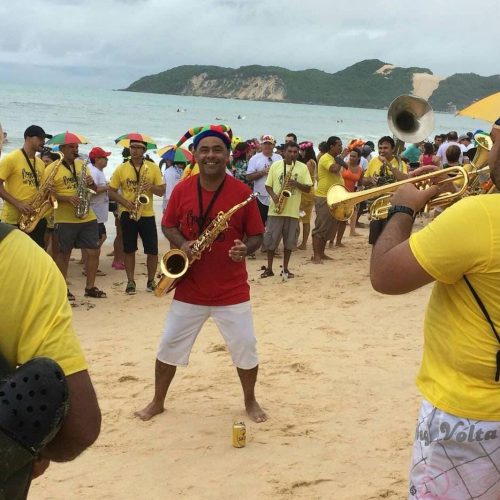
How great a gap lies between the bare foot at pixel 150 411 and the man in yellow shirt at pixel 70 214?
353cm

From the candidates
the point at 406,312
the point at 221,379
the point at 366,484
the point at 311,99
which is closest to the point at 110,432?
the point at 221,379

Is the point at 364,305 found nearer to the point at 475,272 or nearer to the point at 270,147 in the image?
the point at 270,147

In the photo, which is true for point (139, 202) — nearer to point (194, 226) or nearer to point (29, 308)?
point (194, 226)

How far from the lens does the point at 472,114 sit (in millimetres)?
3410

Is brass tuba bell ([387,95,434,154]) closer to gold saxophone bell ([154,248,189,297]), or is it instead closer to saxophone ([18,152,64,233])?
gold saxophone bell ([154,248,189,297])

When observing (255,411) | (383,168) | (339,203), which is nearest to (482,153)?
(339,203)

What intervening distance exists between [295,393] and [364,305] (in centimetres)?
287

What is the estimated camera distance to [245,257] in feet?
16.0

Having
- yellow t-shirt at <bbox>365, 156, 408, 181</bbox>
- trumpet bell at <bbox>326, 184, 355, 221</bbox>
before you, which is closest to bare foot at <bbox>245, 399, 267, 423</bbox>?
trumpet bell at <bbox>326, 184, 355, 221</bbox>

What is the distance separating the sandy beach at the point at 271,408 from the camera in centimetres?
394

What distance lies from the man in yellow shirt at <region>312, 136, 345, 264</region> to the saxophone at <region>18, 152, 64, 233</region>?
14.2 feet

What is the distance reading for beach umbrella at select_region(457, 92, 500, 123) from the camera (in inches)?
121

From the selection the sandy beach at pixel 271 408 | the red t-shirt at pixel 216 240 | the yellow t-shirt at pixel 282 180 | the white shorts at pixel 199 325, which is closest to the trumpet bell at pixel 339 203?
the red t-shirt at pixel 216 240

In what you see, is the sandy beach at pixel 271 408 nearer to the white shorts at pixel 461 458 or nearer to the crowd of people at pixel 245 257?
the crowd of people at pixel 245 257
